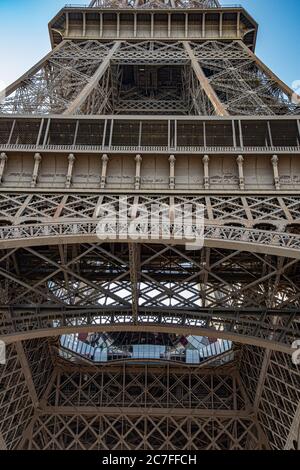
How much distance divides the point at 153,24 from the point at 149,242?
22485mm

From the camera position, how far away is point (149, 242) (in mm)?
15977

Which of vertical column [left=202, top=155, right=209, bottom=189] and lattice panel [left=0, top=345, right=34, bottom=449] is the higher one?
vertical column [left=202, top=155, right=209, bottom=189]

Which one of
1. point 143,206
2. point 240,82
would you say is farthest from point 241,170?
point 240,82

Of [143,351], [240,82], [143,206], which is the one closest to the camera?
[143,206]

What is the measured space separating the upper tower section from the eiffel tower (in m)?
0.11

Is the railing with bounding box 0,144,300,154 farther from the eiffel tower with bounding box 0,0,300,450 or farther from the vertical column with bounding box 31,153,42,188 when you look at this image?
the vertical column with bounding box 31,153,42,188

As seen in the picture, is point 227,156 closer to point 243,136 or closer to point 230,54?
point 243,136

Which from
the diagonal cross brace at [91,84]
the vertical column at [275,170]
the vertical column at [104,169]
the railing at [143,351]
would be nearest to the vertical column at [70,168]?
the vertical column at [104,169]

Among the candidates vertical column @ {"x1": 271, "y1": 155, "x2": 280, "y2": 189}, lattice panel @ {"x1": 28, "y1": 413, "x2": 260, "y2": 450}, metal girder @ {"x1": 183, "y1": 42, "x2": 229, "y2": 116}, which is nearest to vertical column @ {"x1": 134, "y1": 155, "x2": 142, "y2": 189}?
vertical column @ {"x1": 271, "y1": 155, "x2": 280, "y2": 189}

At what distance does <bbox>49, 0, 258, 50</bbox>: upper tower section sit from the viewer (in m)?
33.6

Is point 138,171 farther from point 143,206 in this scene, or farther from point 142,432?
point 142,432

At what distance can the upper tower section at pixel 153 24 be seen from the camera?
33.6m

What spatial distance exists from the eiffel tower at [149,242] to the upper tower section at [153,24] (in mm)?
109

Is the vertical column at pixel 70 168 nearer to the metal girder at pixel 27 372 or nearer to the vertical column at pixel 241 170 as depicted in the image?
the vertical column at pixel 241 170
